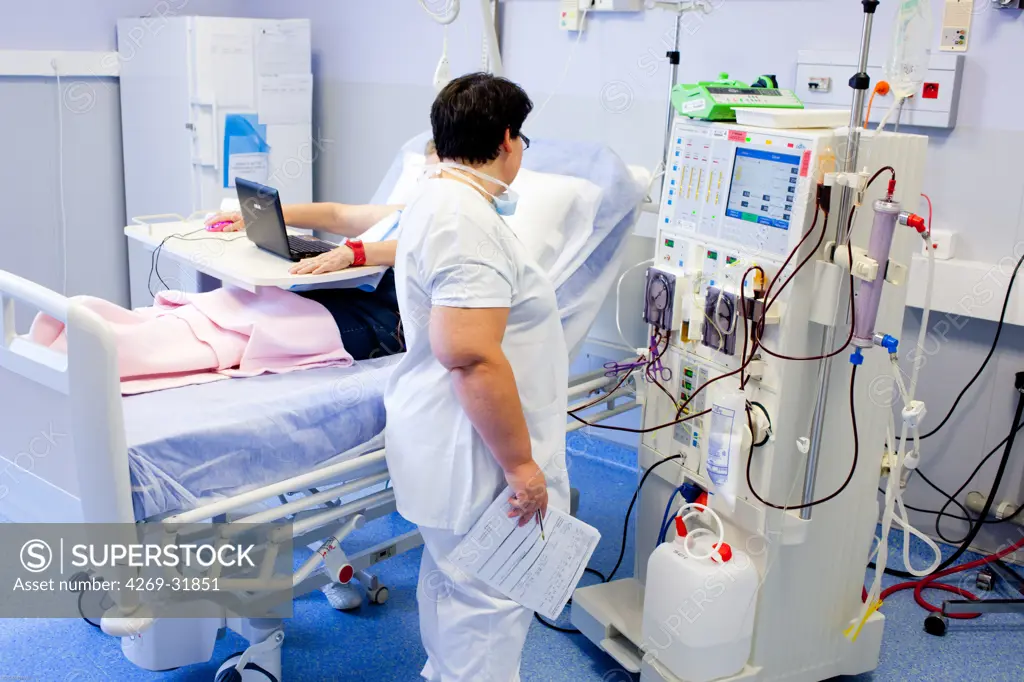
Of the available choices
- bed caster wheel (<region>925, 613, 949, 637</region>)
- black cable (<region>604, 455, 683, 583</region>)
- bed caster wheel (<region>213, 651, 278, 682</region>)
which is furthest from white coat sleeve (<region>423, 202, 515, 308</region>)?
bed caster wheel (<region>925, 613, 949, 637</region>)

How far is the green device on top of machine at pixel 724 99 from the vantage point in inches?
83.6

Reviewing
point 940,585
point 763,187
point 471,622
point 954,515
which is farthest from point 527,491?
point 954,515

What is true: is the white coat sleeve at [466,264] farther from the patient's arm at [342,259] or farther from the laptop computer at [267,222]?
the laptop computer at [267,222]

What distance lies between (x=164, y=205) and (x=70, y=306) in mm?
2651

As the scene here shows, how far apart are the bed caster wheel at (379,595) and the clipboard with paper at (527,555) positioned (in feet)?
2.59

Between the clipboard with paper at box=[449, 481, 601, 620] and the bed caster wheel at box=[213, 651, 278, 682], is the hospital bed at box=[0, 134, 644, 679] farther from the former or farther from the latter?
the clipboard with paper at box=[449, 481, 601, 620]

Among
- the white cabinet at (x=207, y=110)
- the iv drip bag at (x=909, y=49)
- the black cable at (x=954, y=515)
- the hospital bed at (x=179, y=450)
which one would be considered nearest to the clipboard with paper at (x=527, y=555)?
the hospital bed at (x=179, y=450)

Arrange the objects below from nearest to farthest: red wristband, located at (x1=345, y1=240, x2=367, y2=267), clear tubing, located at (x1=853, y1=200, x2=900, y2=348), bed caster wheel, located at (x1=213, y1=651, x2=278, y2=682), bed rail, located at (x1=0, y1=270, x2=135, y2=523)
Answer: bed rail, located at (x1=0, y1=270, x2=135, y2=523) → clear tubing, located at (x1=853, y1=200, x2=900, y2=348) → bed caster wheel, located at (x1=213, y1=651, x2=278, y2=682) → red wristband, located at (x1=345, y1=240, x2=367, y2=267)

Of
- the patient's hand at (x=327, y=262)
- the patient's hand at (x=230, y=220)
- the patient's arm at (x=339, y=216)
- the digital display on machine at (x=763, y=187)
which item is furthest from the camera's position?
the patient's arm at (x=339, y=216)

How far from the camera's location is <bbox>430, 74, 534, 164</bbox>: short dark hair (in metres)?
1.74

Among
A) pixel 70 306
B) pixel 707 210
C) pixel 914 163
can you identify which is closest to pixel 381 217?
pixel 707 210

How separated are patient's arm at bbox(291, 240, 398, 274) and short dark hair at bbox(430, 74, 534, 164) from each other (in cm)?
46

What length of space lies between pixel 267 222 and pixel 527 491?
0.99 m

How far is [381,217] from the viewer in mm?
2762
